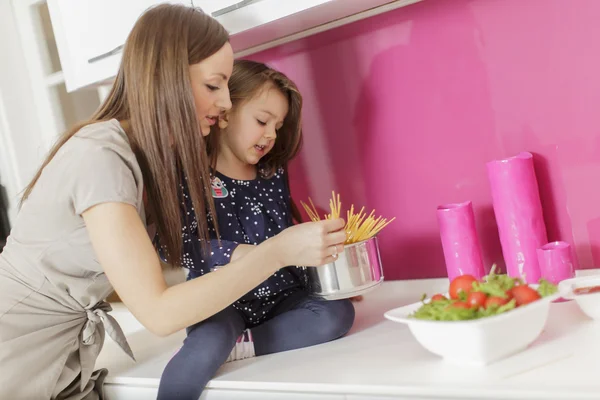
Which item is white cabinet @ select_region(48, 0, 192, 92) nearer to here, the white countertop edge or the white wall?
the white wall

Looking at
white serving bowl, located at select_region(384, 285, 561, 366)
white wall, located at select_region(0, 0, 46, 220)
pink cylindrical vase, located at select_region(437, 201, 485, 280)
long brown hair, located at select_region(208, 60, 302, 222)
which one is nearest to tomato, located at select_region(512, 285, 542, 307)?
white serving bowl, located at select_region(384, 285, 561, 366)

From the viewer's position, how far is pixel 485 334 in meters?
1.02

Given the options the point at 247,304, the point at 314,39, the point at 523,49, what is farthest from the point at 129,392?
the point at 523,49

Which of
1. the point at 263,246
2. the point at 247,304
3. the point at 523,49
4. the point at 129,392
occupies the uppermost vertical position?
the point at 523,49

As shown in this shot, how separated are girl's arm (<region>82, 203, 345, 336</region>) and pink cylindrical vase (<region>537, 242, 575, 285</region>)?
1.37 ft

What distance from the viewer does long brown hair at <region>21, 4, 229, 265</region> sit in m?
1.26

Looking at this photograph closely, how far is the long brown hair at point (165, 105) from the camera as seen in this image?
1259 mm

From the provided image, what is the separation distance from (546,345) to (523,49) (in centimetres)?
63

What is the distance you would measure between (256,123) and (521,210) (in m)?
0.58

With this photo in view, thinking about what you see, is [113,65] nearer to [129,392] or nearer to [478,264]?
[129,392]

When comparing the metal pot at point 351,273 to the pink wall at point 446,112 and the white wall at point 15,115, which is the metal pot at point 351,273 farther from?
the white wall at point 15,115

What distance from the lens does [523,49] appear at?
143 cm

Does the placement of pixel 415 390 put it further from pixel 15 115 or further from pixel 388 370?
pixel 15 115

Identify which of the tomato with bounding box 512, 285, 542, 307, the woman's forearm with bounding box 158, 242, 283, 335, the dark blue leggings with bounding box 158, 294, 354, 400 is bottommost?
the dark blue leggings with bounding box 158, 294, 354, 400
